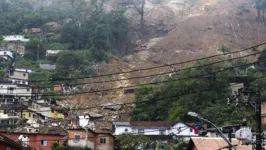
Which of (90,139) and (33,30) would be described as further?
(33,30)

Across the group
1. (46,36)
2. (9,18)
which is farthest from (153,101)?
(9,18)

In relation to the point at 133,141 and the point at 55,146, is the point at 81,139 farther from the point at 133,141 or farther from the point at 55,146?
the point at 133,141

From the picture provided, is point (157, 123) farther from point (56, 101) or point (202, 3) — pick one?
point (202, 3)

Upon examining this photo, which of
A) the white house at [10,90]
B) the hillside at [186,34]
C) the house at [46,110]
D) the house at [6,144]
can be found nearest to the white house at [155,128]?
the house at [46,110]

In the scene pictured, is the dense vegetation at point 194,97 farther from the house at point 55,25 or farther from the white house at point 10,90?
the house at point 55,25

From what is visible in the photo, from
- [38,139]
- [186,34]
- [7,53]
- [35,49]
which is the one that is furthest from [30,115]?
[186,34]
